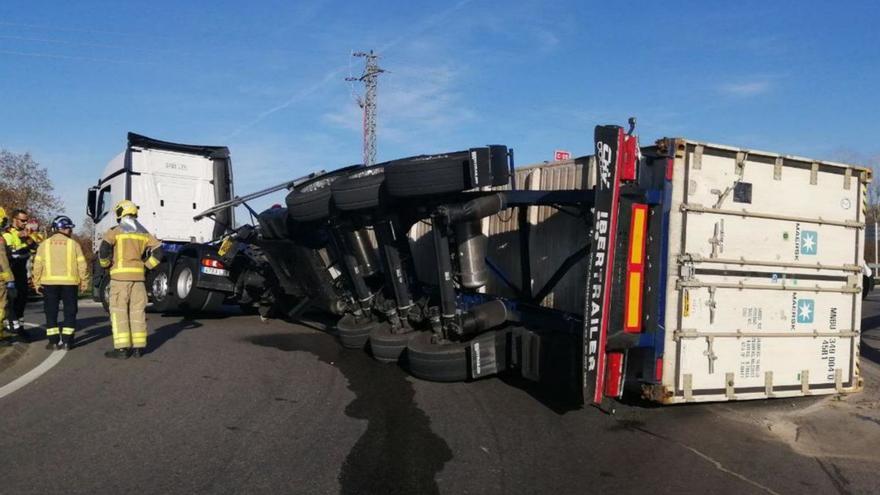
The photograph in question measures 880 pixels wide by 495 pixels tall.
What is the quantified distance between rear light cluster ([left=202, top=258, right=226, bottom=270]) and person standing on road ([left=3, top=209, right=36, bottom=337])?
103 inches

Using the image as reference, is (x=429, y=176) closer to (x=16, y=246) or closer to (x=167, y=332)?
(x=167, y=332)

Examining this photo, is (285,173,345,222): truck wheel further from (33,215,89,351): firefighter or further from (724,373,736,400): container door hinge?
(724,373,736,400): container door hinge

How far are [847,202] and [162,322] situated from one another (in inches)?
398

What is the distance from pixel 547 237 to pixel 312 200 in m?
2.80

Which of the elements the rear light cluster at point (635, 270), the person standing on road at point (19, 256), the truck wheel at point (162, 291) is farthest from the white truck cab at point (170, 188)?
the rear light cluster at point (635, 270)

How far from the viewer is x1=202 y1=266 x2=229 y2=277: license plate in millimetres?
11977

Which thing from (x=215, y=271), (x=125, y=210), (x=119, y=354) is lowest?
(x=119, y=354)

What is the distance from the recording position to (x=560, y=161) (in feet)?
25.2

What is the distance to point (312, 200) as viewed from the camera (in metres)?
8.52

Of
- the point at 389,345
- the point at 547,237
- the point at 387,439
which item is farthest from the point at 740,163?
the point at 389,345

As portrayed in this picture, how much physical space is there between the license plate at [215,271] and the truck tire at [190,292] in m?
0.25

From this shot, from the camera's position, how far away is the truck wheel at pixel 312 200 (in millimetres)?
8328

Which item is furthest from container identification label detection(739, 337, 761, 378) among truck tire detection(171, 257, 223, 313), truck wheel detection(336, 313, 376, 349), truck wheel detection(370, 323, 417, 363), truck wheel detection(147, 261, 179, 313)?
truck wheel detection(147, 261, 179, 313)

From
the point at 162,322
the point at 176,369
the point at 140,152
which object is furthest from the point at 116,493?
the point at 140,152
